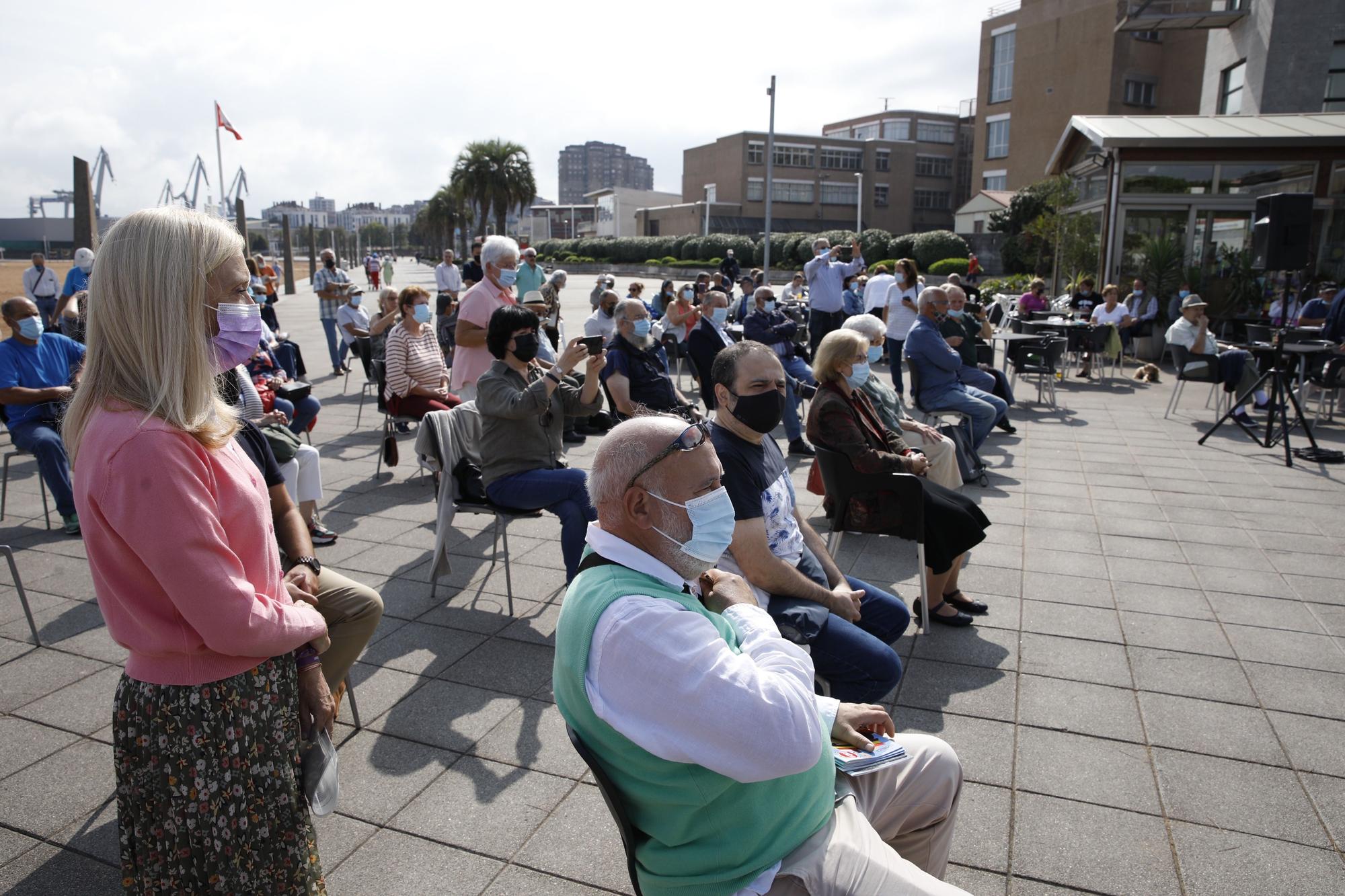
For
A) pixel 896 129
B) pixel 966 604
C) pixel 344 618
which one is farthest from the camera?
pixel 896 129

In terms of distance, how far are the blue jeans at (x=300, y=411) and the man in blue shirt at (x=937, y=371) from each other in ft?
17.5

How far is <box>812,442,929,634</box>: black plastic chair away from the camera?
13.8ft

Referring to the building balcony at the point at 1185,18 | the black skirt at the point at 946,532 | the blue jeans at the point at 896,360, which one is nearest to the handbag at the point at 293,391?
the black skirt at the point at 946,532

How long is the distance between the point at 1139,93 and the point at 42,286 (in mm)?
55335

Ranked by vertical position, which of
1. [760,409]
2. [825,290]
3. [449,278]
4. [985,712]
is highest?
[449,278]

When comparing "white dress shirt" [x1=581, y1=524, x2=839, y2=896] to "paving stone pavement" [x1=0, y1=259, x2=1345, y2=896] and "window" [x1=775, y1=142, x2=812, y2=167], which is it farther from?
"window" [x1=775, y1=142, x2=812, y2=167]

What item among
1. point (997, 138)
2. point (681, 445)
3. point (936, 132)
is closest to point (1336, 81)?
point (681, 445)

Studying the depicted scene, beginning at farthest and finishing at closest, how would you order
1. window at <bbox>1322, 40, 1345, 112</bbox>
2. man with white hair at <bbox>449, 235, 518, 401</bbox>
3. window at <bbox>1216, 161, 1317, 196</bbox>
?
window at <bbox>1322, 40, 1345, 112</bbox>, window at <bbox>1216, 161, 1317, 196</bbox>, man with white hair at <bbox>449, 235, 518, 401</bbox>

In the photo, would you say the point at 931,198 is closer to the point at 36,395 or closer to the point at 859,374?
the point at 859,374

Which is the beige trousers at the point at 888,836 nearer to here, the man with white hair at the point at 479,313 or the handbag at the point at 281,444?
the handbag at the point at 281,444

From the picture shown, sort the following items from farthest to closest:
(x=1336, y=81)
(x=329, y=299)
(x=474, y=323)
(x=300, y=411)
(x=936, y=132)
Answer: (x=936, y=132)
(x=1336, y=81)
(x=329, y=299)
(x=300, y=411)
(x=474, y=323)

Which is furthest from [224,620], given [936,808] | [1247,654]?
[1247,654]

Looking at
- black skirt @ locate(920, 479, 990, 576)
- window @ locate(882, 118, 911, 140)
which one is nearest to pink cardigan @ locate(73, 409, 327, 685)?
black skirt @ locate(920, 479, 990, 576)

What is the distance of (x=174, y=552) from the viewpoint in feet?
5.63
